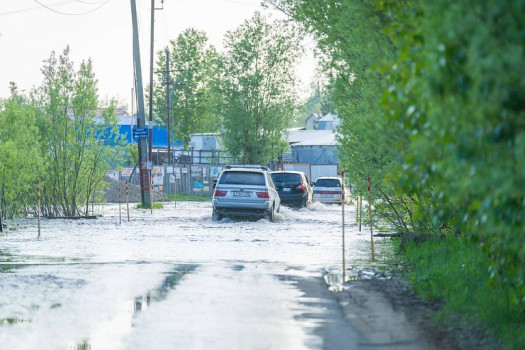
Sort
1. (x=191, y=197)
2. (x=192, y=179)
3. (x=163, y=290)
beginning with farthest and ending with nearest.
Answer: (x=192, y=179)
(x=191, y=197)
(x=163, y=290)

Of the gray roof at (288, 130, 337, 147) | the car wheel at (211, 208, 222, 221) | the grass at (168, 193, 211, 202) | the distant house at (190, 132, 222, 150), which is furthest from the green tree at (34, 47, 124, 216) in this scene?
the distant house at (190, 132, 222, 150)

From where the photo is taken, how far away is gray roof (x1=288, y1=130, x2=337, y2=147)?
272ft

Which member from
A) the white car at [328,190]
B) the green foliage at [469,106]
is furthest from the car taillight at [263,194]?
the white car at [328,190]

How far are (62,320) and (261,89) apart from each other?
45.4 meters

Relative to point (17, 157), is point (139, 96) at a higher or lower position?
higher

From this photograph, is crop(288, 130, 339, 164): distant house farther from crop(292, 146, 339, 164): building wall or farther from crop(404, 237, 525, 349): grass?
crop(404, 237, 525, 349): grass

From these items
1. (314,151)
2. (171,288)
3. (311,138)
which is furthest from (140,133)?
(311,138)

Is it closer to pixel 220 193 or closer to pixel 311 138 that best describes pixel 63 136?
pixel 220 193

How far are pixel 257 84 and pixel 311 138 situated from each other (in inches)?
1347

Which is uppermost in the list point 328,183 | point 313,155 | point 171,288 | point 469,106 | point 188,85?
point 188,85

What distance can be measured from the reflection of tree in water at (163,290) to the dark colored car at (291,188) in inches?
957

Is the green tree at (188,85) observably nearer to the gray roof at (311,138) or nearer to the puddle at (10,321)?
the gray roof at (311,138)

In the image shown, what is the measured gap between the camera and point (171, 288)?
12031mm

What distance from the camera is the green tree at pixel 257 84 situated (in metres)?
54.2
